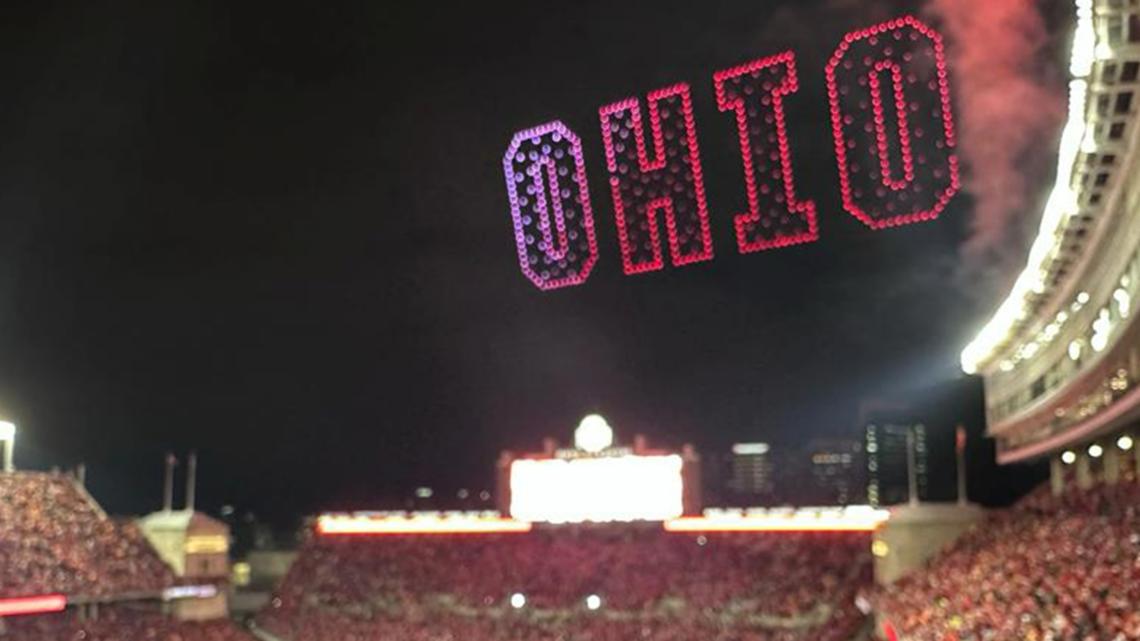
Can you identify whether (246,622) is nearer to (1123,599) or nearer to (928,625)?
(928,625)

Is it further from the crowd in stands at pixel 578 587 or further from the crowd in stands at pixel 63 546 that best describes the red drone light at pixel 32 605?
the crowd in stands at pixel 578 587

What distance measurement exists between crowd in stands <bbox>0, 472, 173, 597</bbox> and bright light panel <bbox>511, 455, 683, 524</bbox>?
12328 millimetres

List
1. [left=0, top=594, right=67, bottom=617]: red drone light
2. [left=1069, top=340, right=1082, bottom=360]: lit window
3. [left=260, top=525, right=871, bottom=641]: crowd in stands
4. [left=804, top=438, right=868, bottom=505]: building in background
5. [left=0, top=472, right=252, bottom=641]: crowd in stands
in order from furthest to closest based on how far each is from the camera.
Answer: [left=804, top=438, right=868, bottom=505]: building in background → [left=260, top=525, right=871, bottom=641]: crowd in stands → [left=0, top=472, right=252, bottom=641]: crowd in stands → [left=0, top=594, right=67, bottom=617]: red drone light → [left=1069, top=340, right=1082, bottom=360]: lit window

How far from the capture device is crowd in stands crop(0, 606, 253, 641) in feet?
114

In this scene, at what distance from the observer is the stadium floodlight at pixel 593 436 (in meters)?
40.7

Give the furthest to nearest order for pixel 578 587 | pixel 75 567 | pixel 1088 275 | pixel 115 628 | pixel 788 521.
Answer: pixel 578 587, pixel 788 521, pixel 75 567, pixel 115 628, pixel 1088 275

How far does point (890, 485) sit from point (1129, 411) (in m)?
89.1

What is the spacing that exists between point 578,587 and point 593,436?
5.03m

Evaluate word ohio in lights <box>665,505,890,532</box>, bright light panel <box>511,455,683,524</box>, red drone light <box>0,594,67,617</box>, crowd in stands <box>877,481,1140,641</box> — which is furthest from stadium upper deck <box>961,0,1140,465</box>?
red drone light <box>0,594,67,617</box>

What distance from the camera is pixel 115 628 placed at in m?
36.4

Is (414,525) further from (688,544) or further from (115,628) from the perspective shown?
(115,628)

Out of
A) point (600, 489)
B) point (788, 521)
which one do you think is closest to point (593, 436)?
point (600, 489)

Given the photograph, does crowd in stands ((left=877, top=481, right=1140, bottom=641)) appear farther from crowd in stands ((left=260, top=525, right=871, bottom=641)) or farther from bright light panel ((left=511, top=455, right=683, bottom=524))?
bright light panel ((left=511, top=455, right=683, bottom=524))

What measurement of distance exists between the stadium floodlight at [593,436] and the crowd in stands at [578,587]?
287cm
